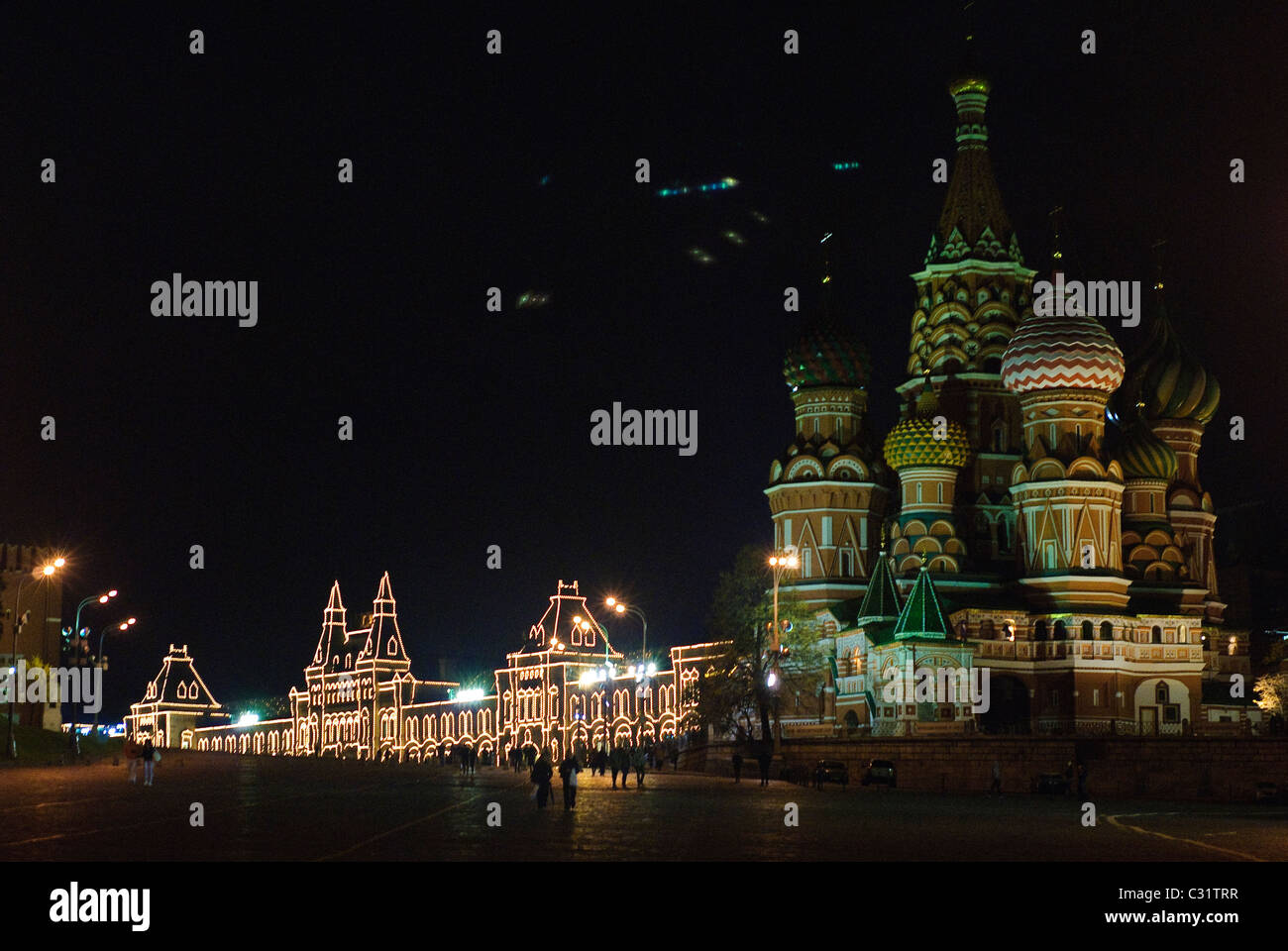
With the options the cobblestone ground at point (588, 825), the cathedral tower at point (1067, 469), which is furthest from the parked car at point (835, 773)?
the cathedral tower at point (1067, 469)

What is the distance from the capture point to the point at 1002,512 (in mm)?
88375

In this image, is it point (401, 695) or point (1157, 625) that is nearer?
point (1157, 625)

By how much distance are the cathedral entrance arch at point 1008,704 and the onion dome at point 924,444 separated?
1100 cm

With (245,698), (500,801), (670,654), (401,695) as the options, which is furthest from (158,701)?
(500,801)

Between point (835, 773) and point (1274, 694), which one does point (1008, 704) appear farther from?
point (835, 773)

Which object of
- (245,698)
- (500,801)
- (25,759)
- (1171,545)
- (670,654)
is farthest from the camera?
(245,698)

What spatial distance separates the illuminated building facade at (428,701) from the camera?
4557 inches

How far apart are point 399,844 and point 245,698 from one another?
169m

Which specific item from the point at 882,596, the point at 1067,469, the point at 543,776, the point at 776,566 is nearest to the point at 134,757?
the point at 543,776

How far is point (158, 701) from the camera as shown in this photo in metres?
174

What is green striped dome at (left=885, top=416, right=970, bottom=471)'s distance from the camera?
8538 centimetres

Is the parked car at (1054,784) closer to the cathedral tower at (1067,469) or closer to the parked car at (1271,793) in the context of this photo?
the parked car at (1271,793)

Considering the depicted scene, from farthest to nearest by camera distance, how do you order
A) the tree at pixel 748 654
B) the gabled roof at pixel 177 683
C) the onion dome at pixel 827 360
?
the gabled roof at pixel 177 683 < the onion dome at pixel 827 360 < the tree at pixel 748 654
